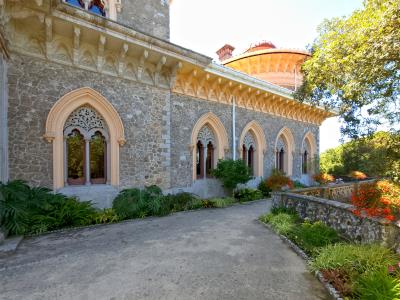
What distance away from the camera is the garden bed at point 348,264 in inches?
99.6

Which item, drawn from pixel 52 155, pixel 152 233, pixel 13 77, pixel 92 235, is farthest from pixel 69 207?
pixel 13 77

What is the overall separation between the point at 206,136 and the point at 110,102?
409cm

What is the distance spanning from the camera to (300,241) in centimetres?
422

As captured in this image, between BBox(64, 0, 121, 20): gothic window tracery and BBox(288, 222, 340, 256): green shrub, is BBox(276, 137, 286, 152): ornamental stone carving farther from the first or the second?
BBox(64, 0, 121, 20): gothic window tracery

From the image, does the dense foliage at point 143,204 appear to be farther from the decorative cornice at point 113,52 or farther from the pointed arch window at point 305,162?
the pointed arch window at point 305,162

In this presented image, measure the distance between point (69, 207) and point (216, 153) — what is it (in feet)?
19.3

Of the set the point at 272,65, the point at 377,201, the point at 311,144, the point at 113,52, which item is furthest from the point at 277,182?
the point at 113,52

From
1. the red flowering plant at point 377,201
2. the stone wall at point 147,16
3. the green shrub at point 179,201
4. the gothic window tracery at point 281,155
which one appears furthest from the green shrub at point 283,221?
the gothic window tracery at point 281,155

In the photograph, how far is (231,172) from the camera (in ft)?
28.5

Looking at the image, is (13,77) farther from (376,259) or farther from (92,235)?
(376,259)

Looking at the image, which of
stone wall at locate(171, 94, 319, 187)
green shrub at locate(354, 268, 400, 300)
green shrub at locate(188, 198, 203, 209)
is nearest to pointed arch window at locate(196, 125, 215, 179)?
stone wall at locate(171, 94, 319, 187)

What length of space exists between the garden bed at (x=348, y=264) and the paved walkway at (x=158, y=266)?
20 cm

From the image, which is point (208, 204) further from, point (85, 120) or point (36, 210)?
point (36, 210)

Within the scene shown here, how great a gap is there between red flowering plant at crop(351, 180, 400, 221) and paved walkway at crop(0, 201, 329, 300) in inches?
61.7
